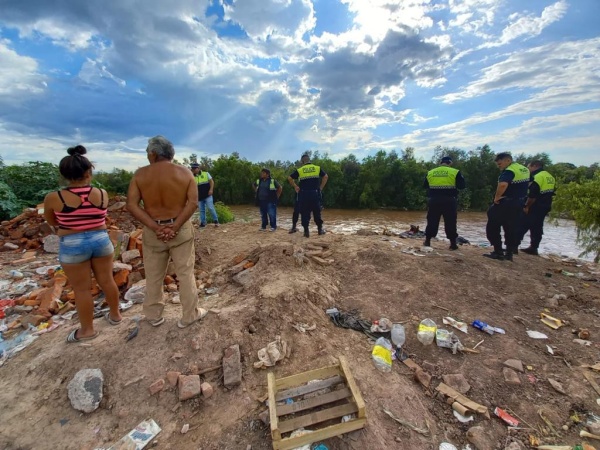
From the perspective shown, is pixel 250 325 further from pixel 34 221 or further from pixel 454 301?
pixel 34 221

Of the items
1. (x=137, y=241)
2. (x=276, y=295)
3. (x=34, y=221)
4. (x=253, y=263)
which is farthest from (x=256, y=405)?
(x=34, y=221)

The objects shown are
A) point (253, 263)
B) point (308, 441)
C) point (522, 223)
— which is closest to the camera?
point (308, 441)

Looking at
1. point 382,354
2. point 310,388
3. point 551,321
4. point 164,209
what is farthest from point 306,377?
point 551,321

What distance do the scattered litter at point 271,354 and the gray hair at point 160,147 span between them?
199 centimetres

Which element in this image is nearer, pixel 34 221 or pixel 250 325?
pixel 250 325

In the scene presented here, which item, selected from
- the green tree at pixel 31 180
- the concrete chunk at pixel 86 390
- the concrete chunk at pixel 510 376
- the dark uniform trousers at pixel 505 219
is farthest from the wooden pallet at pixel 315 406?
the green tree at pixel 31 180

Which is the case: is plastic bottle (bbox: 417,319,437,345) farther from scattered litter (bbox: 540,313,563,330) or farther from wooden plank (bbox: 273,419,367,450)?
scattered litter (bbox: 540,313,563,330)

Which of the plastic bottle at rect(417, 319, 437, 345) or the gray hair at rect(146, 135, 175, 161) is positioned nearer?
the gray hair at rect(146, 135, 175, 161)

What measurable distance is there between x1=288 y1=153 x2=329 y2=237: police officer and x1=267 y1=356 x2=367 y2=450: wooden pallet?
13.0 feet

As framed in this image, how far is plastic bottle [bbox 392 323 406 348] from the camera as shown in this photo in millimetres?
2949

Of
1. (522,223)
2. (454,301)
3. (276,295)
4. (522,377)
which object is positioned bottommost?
(522,377)

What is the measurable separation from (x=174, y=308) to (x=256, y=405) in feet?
5.35

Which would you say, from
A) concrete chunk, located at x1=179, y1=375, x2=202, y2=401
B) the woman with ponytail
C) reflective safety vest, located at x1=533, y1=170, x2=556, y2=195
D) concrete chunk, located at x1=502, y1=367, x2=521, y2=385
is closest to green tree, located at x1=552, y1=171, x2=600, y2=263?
reflective safety vest, located at x1=533, y1=170, x2=556, y2=195

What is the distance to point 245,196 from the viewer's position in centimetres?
3003
